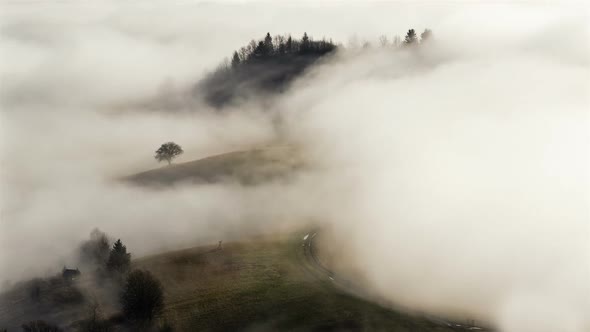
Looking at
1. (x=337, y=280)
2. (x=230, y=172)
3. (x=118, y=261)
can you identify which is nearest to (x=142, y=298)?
(x=118, y=261)

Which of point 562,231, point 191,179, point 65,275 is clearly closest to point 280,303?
point 65,275

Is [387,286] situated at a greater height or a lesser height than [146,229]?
lesser

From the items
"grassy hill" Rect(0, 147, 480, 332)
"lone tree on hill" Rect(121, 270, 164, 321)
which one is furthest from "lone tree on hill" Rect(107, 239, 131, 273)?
"lone tree on hill" Rect(121, 270, 164, 321)

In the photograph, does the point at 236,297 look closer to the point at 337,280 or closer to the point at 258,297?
the point at 258,297

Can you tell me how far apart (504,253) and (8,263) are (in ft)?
481

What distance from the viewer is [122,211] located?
17188cm

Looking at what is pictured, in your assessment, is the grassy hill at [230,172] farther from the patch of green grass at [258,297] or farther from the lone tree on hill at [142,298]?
the lone tree on hill at [142,298]

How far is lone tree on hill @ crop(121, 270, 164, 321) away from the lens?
99.4 metres

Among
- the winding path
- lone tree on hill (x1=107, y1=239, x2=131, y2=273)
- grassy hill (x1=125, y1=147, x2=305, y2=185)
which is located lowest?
the winding path

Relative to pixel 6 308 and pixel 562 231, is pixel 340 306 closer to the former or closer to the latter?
pixel 6 308

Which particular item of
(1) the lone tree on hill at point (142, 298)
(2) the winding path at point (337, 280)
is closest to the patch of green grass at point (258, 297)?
(2) the winding path at point (337, 280)

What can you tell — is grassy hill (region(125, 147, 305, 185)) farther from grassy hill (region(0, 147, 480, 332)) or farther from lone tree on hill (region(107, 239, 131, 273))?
lone tree on hill (region(107, 239, 131, 273))

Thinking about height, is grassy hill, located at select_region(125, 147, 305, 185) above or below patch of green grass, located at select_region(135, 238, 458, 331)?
above

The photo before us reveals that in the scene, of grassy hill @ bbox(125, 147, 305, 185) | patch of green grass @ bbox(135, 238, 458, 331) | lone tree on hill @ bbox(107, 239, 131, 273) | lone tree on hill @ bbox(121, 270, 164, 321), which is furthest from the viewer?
grassy hill @ bbox(125, 147, 305, 185)
